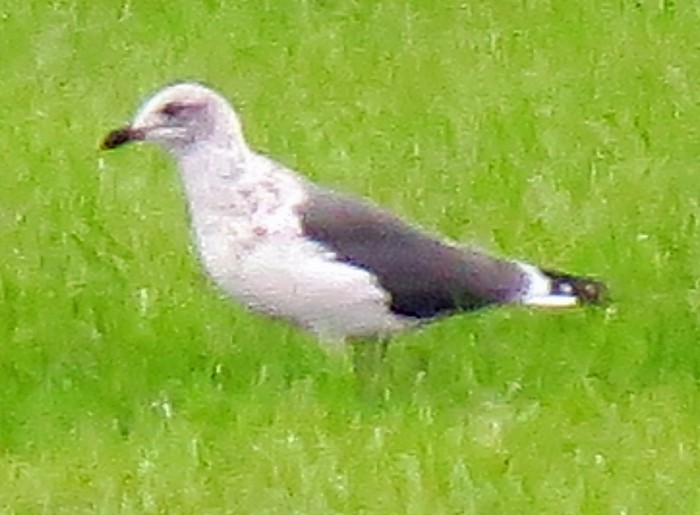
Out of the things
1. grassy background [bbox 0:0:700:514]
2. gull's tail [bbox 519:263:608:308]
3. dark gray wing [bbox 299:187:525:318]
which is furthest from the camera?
gull's tail [bbox 519:263:608:308]

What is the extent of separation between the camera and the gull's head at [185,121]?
8.62 metres

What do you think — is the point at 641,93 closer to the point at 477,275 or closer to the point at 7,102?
the point at 7,102

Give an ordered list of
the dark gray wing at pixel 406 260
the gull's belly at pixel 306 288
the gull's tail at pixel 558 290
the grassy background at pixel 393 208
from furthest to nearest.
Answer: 1. the gull's tail at pixel 558 290
2. the dark gray wing at pixel 406 260
3. the gull's belly at pixel 306 288
4. the grassy background at pixel 393 208

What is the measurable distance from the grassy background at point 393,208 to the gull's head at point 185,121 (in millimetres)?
636

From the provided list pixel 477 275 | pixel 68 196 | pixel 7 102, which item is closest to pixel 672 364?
pixel 477 275

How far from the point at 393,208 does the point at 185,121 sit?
2.07 metres

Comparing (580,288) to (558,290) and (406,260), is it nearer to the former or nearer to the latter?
(558,290)

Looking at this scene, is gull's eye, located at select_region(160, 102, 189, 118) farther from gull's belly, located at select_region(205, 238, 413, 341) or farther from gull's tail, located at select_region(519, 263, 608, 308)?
gull's tail, located at select_region(519, 263, 608, 308)

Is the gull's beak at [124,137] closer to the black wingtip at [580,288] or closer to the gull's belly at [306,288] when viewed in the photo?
the gull's belly at [306,288]

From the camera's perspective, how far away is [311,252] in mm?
8227

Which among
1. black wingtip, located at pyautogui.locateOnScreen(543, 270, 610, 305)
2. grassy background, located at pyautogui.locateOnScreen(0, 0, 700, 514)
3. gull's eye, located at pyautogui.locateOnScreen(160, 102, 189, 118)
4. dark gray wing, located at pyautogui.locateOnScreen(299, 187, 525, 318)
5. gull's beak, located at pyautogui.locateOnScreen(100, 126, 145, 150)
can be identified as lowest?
grassy background, located at pyautogui.locateOnScreen(0, 0, 700, 514)

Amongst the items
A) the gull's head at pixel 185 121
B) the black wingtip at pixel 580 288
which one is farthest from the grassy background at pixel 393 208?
the gull's head at pixel 185 121

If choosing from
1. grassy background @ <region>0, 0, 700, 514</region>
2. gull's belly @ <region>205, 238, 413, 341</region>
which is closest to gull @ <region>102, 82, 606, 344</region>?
gull's belly @ <region>205, 238, 413, 341</region>

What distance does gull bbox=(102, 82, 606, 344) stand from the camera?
8164mm
